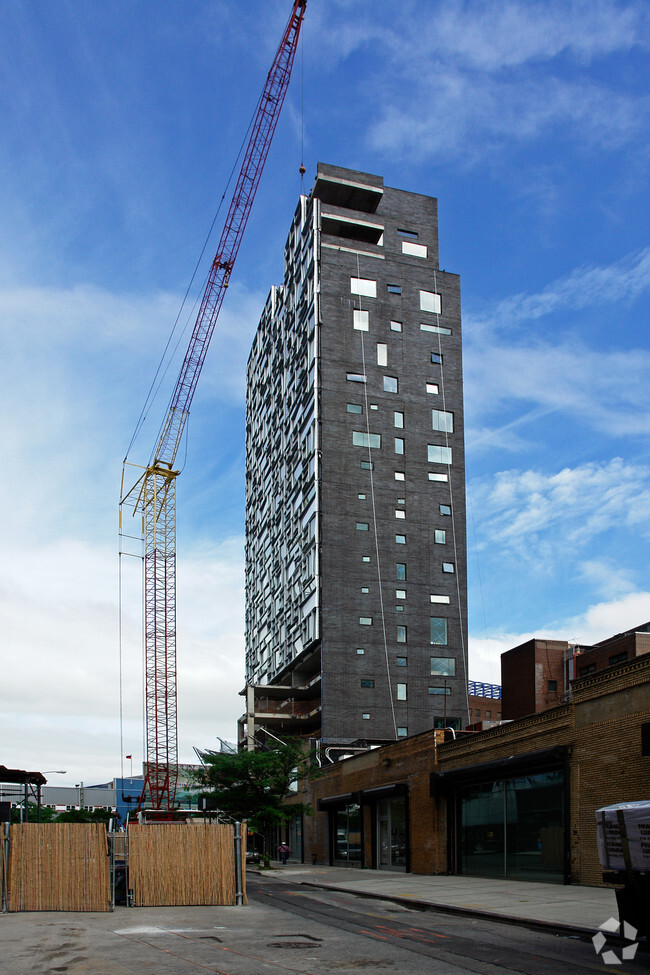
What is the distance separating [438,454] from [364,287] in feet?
57.1

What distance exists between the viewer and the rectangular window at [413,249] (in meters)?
89.9

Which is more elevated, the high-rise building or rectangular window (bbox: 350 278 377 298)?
rectangular window (bbox: 350 278 377 298)

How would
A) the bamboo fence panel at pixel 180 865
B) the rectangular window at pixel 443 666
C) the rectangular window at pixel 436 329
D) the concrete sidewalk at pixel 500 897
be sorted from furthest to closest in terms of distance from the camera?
the rectangular window at pixel 436 329
the rectangular window at pixel 443 666
the bamboo fence panel at pixel 180 865
the concrete sidewalk at pixel 500 897

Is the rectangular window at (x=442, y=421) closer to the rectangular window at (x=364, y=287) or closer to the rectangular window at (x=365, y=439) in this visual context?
the rectangular window at (x=365, y=439)

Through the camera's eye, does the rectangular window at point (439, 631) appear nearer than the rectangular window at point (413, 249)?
Yes

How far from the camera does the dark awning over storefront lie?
2734cm

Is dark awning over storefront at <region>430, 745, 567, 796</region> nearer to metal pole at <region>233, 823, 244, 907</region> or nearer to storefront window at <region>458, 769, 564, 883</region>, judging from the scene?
storefront window at <region>458, 769, 564, 883</region>

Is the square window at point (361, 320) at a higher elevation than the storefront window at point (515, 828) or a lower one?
higher

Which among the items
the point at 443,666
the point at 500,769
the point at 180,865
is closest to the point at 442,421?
the point at 443,666

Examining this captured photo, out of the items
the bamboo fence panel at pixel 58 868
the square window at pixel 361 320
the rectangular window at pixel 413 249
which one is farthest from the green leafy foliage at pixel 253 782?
the rectangular window at pixel 413 249

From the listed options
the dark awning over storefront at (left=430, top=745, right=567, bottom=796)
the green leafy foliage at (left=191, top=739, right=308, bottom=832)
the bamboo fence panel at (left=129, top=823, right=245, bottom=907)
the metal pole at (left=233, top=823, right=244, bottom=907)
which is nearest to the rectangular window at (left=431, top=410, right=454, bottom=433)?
the green leafy foliage at (left=191, top=739, right=308, bottom=832)

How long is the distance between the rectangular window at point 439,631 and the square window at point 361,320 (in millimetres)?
27549

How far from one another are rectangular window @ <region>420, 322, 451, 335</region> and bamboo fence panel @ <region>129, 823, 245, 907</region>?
69.9 metres

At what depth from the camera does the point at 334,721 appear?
75438 millimetres
